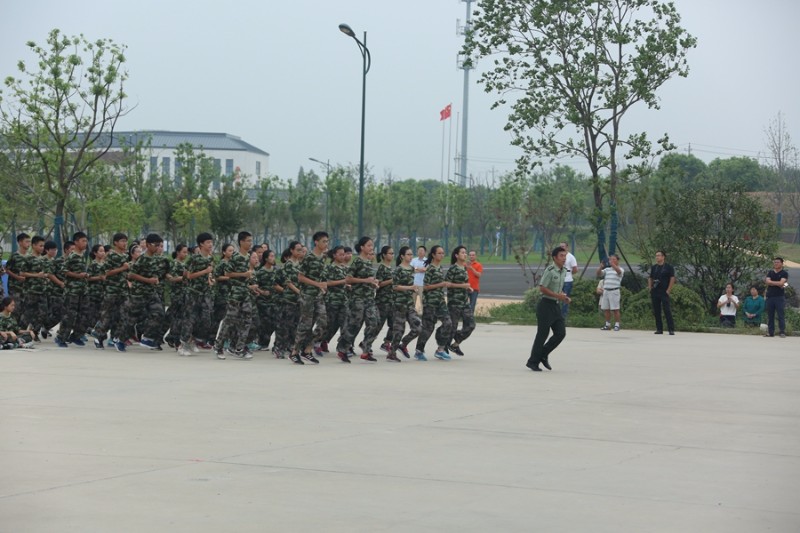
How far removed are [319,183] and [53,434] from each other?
2879 inches

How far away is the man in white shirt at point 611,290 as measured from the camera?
2466 centimetres

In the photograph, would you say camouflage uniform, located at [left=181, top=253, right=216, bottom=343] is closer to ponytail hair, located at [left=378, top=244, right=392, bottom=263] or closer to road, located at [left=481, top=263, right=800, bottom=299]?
ponytail hair, located at [left=378, top=244, right=392, bottom=263]

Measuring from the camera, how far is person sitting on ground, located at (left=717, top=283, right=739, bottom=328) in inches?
998

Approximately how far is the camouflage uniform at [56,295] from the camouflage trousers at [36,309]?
0.10m

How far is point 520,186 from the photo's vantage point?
83.4 m

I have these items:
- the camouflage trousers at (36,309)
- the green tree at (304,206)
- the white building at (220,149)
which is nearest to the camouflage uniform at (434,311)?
the camouflage trousers at (36,309)

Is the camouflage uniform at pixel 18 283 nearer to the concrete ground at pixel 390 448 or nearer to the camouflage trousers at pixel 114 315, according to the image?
the camouflage trousers at pixel 114 315

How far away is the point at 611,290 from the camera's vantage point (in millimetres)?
24875

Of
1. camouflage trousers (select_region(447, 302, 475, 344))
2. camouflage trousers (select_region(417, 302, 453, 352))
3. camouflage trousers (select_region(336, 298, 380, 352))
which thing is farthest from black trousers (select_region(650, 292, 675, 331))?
camouflage trousers (select_region(336, 298, 380, 352))

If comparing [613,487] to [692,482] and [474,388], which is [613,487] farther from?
[474,388]

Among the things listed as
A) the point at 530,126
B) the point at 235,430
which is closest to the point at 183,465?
the point at 235,430

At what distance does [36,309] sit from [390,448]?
36.7 ft

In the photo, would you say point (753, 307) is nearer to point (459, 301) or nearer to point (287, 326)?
point (459, 301)

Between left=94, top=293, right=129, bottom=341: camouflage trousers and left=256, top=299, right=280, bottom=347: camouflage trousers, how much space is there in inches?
79.4
